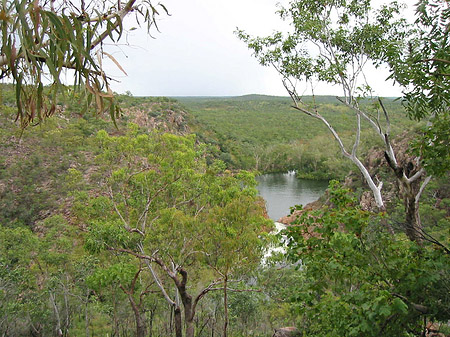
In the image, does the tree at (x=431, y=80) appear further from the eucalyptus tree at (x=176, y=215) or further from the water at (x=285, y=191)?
the water at (x=285, y=191)

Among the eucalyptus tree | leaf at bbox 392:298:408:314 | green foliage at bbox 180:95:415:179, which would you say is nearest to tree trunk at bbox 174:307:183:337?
the eucalyptus tree

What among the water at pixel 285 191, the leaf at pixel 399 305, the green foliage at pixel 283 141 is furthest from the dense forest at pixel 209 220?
the green foliage at pixel 283 141

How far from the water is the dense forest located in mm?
11592

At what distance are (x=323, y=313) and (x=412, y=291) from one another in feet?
2.17

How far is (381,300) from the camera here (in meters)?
2.10

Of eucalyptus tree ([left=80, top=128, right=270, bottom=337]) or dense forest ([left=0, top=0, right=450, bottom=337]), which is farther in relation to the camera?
eucalyptus tree ([left=80, top=128, right=270, bottom=337])

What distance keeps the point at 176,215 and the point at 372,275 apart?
3828 mm

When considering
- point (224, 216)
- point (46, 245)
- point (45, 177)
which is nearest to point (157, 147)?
point (224, 216)

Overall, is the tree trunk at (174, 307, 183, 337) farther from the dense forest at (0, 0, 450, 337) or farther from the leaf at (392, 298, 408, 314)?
the leaf at (392, 298, 408, 314)

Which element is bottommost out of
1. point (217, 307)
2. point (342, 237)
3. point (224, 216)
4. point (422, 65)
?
point (217, 307)

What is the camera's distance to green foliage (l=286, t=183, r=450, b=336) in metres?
2.24

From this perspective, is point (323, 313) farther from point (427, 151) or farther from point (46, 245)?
point (46, 245)

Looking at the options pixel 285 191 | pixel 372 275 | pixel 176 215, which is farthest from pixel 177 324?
pixel 285 191

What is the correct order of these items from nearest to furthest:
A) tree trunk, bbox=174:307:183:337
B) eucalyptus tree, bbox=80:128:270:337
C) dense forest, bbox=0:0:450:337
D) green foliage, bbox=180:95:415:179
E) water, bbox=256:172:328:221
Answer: dense forest, bbox=0:0:450:337 → eucalyptus tree, bbox=80:128:270:337 → tree trunk, bbox=174:307:183:337 → water, bbox=256:172:328:221 → green foliage, bbox=180:95:415:179
